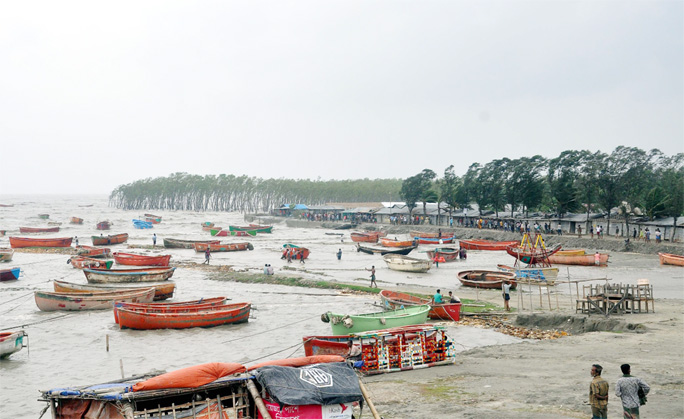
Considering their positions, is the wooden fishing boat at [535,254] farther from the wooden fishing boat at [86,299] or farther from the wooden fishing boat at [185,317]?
the wooden fishing boat at [86,299]

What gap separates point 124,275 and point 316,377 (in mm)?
30208

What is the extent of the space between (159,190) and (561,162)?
481 ft

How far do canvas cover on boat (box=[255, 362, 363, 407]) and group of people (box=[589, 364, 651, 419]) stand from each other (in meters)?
4.12

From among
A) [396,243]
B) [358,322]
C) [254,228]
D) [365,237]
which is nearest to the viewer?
[358,322]

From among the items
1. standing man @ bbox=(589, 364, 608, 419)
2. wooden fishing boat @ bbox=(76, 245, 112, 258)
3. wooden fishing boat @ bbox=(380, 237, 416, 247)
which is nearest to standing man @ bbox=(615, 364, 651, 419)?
standing man @ bbox=(589, 364, 608, 419)

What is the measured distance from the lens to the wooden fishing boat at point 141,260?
148 feet

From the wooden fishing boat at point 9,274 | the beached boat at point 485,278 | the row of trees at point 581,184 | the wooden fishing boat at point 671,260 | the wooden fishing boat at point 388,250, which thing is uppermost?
the row of trees at point 581,184

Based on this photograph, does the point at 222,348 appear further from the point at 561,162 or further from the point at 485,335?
the point at 561,162

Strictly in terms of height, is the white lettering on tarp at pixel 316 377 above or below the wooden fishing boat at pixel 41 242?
above

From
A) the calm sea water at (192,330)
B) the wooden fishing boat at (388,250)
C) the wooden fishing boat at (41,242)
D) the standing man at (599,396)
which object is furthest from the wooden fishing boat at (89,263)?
the standing man at (599,396)

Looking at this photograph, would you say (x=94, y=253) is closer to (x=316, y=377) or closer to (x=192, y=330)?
(x=192, y=330)

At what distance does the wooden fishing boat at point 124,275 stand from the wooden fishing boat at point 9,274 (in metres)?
6.19

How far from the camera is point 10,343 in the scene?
1870 cm

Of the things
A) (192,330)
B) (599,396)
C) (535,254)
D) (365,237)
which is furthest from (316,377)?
(365,237)
